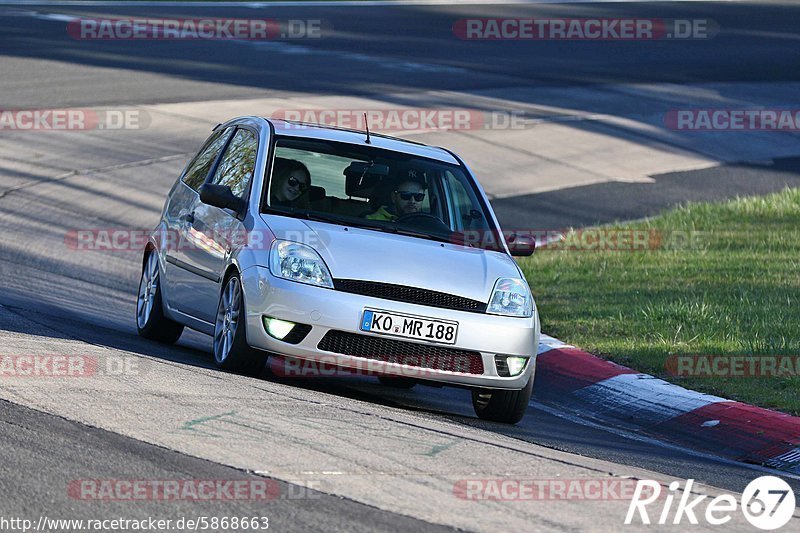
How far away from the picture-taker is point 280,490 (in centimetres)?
595

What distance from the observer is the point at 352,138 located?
9.69m

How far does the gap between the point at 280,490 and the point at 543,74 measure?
21.6 m

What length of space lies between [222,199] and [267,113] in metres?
12.1

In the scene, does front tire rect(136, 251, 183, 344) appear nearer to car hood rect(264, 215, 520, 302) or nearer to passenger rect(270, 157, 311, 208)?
passenger rect(270, 157, 311, 208)

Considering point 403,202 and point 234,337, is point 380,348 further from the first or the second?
point 403,202

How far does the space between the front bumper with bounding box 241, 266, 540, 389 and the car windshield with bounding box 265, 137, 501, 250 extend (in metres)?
0.78

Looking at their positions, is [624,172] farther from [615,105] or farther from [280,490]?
[280,490]

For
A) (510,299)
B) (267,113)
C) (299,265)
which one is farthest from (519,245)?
(267,113)

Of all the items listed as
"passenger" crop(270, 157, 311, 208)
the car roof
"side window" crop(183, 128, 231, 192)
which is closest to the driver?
the car roof

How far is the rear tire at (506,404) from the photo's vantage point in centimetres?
862

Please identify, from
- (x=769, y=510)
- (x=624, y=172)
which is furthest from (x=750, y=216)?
(x=769, y=510)

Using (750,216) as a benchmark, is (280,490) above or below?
above

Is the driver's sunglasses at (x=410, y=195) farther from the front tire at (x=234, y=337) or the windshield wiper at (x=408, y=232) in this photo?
the front tire at (x=234, y=337)

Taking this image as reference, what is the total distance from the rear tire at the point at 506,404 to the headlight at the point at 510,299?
42 cm
